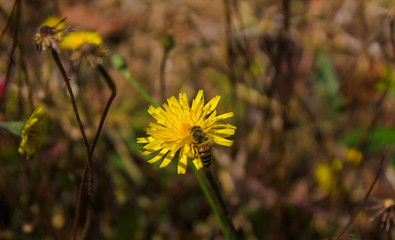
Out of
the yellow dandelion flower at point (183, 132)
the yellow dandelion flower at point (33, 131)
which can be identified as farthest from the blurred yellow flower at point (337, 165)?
the yellow dandelion flower at point (33, 131)

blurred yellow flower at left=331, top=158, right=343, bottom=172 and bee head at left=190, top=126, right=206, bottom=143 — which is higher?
blurred yellow flower at left=331, top=158, right=343, bottom=172

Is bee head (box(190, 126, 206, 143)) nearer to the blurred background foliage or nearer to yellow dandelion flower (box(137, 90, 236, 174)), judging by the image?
yellow dandelion flower (box(137, 90, 236, 174))

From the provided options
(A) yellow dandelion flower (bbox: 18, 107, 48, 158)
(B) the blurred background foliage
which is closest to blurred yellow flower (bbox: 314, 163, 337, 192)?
(B) the blurred background foliage

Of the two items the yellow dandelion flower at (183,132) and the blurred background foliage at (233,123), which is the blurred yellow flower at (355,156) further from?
the yellow dandelion flower at (183,132)

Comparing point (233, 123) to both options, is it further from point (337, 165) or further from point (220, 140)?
point (220, 140)

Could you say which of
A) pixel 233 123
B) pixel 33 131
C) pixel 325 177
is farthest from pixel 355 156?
pixel 33 131

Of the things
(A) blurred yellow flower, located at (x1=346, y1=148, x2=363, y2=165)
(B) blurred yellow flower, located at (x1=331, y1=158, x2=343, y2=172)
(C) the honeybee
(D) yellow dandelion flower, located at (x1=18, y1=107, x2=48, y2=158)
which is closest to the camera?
(C) the honeybee

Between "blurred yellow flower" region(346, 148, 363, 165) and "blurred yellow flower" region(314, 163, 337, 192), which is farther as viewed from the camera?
"blurred yellow flower" region(314, 163, 337, 192)

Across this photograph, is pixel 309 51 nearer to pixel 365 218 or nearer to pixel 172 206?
pixel 365 218
